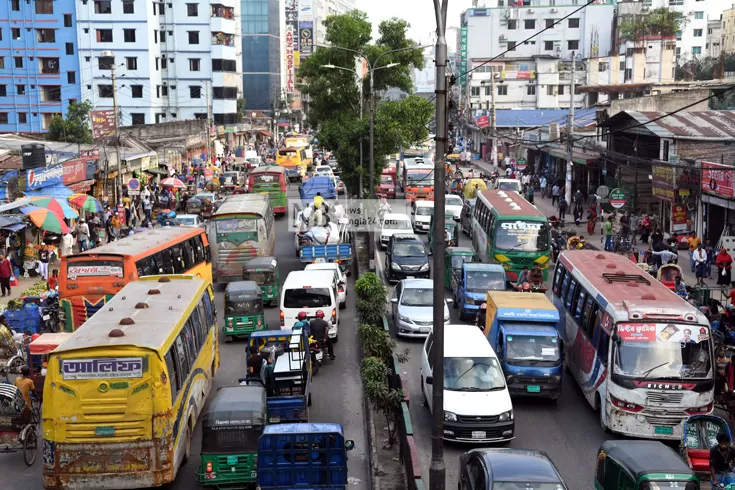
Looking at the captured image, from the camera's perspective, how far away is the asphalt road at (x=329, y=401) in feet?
50.9

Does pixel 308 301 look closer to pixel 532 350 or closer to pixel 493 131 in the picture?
pixel 532 350

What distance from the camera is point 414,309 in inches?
965

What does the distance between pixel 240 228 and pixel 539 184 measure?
34.7 metres

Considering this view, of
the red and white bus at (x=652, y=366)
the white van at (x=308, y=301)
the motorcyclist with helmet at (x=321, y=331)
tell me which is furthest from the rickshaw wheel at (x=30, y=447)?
the red and white bus at (x=652, y=366)

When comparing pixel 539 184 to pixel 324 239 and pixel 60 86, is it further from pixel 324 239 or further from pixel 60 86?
pixel 60 86

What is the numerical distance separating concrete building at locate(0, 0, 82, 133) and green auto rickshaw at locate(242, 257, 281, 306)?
2081 inches

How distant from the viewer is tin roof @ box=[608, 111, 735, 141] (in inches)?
1459

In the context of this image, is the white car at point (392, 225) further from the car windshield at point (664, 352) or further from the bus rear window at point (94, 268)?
the car windshield at point (664, 352)

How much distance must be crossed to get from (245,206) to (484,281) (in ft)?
37.7

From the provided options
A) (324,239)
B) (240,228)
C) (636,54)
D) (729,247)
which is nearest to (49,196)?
(240,228)

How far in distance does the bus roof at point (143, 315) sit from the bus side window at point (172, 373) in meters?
0.31

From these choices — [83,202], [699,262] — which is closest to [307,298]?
[699,262]

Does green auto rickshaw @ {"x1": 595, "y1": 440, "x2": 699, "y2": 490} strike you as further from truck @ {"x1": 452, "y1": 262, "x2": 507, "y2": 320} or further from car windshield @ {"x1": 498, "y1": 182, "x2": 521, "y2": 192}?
car windshield @ {"x1": 498, "y1": 182, "x2": 521, "y2": 192}

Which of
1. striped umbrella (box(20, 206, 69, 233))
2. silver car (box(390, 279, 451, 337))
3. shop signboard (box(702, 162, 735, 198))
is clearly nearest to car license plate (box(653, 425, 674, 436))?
silver car (box(390, 279, 451, 337))
